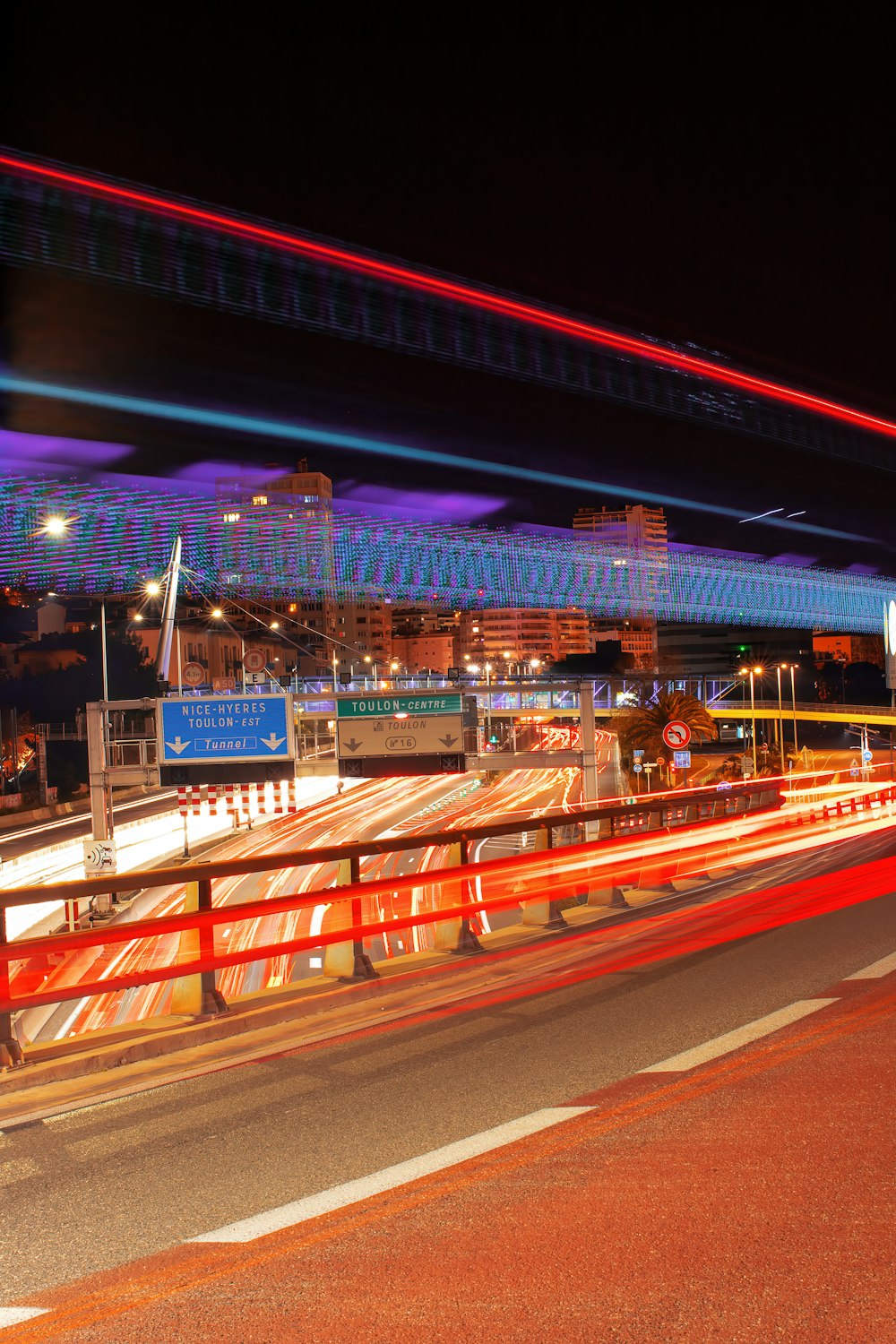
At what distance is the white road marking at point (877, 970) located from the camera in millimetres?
8427

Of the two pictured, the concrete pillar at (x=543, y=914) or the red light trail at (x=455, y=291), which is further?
the red light trail at (x=455, y=291)

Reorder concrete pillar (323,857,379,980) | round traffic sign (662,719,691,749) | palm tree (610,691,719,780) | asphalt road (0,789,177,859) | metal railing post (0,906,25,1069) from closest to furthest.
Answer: metal railing post (0,906,25,1069) → concrete pillar (323,857,379,980) → round traffic sign (662,719,691,749) → asphalt road (0,789,177,859) → palm tree (610,691,719,780)

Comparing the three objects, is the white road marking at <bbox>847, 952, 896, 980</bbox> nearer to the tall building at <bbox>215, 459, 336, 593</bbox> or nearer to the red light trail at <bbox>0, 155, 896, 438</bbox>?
the red light trail at <bbox>0, 155, 896, 438</bbox>

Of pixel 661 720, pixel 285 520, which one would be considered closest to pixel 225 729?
pixel 661 720

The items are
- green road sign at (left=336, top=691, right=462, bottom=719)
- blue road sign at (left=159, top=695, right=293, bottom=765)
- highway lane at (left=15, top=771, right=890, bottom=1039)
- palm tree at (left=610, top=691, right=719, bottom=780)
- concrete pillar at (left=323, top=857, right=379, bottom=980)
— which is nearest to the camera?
concrete pillar at (left=323, top=857, right=379, bottom=980)

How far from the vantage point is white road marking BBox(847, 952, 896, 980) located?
843 centimetres

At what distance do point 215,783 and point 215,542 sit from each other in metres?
84.9

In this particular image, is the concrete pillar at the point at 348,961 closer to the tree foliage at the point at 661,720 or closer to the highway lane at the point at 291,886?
the highway lane at the point at 291,886

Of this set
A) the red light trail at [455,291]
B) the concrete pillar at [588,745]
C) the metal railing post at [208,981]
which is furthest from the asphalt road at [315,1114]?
the concrete pillar at [588,745]

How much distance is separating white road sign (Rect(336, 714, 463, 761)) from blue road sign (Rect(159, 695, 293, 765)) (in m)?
1.55

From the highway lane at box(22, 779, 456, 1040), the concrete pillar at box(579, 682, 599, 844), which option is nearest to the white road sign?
the concrete pillar at box(579, 682, 599, 844)

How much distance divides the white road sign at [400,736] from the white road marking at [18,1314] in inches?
774

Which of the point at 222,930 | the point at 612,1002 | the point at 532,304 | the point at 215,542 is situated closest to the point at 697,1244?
the point at 612,1002

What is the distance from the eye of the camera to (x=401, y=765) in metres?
23.4
